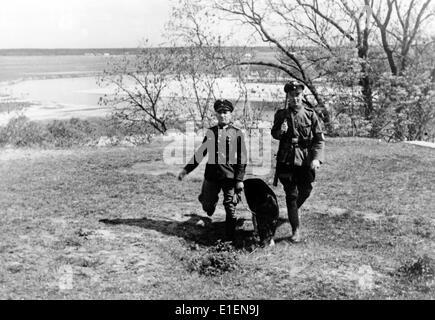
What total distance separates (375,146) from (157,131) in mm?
12338

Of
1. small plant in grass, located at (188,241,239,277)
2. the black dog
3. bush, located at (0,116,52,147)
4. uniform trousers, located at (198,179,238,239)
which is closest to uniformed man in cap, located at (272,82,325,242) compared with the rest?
the black dog

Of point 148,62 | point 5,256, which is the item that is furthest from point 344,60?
point 5,256

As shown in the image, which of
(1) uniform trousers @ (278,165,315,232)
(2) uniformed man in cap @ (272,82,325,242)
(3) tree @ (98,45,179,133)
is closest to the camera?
(2) uniformed man in cap @ (272,82,325,242)

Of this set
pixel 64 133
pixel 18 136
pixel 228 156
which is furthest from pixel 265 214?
pixel 64 133

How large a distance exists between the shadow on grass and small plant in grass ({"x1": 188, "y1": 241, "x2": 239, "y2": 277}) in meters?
0.64

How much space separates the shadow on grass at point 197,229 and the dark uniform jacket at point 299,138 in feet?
3.78

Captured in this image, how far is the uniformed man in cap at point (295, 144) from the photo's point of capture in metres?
6.29

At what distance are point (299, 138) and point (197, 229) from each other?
196 centimetres

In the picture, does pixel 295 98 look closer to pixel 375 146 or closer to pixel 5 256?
pixel 5 256

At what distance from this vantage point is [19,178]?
10.2m

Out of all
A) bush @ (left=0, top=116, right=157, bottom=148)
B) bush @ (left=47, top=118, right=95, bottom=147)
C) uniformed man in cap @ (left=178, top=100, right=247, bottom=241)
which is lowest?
bush @ (left=47, top=118, right=95, bottom=147)

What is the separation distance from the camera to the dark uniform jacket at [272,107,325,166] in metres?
6.30

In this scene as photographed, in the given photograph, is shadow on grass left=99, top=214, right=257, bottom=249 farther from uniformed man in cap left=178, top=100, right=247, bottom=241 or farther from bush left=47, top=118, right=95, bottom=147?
bush left=47, top=118, right=95, bottom=147

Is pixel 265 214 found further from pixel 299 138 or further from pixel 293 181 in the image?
pixel 299 138
